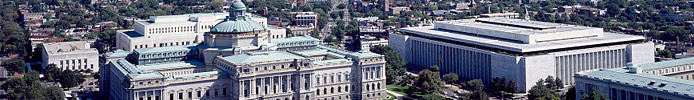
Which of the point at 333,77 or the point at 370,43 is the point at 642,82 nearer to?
the point at 333,77

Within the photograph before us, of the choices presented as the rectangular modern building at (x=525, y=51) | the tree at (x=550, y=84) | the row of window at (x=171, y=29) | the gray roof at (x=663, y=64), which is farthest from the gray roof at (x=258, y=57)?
the row of window at (x=171, y=29)

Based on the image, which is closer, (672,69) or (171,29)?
(672,69)

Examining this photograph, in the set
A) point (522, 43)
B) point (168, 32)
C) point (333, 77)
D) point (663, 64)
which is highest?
point (168, 32)

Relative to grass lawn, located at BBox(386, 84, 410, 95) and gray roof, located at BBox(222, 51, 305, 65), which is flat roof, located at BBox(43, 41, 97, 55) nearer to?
gray roof, located at BBox(222, 51, 305, 65)

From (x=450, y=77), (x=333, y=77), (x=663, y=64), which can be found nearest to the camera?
(x=663, y=64)

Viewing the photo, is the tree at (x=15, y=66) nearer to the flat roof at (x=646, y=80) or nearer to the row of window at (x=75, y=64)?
Answer: the row of window at (x=75, y=64)

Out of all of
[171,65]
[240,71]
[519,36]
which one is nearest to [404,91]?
[519,36]
